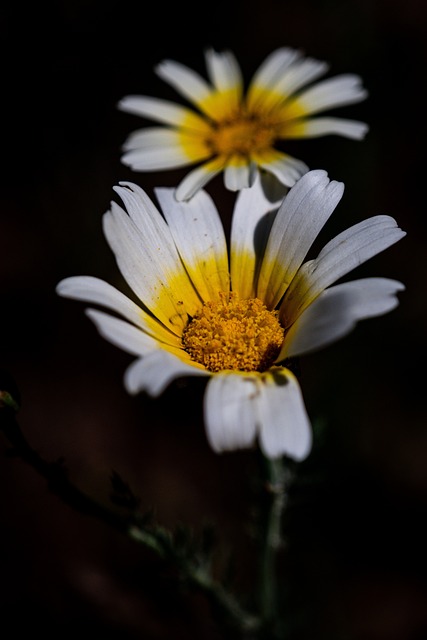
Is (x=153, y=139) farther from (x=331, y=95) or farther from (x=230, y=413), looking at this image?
(x=230, y=413)

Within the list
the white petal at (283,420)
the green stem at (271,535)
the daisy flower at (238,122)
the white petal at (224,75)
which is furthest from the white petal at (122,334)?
the white petal at (224,75)

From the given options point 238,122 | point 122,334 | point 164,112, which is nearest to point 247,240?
point 122,334

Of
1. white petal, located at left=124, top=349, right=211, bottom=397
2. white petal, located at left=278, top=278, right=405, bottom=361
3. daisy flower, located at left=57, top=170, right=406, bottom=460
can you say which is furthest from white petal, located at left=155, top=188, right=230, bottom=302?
white petal, located at left=124, top=349, right=211, bottom=397

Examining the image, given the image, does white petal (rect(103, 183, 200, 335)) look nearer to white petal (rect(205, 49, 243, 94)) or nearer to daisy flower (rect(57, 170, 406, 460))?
daisy flower (rect(57, 170, 406, 460))

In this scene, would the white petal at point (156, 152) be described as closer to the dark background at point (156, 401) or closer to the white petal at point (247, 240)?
the white petal at point (247, 240)

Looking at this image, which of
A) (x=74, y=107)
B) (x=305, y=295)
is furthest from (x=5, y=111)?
(x=305, y=295)
